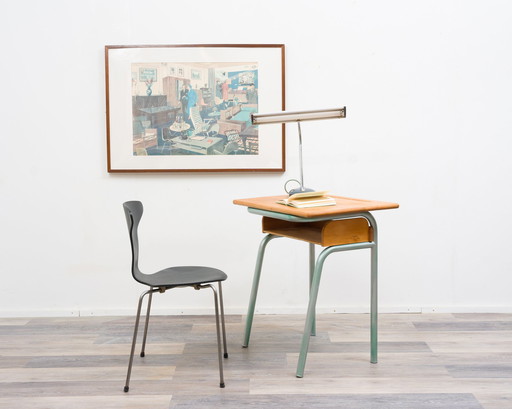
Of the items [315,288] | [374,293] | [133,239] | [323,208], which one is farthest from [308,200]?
[133,239]

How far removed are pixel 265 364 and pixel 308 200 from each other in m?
0.78

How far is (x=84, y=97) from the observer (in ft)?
11.9

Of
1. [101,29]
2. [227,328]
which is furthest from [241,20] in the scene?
[227,328]

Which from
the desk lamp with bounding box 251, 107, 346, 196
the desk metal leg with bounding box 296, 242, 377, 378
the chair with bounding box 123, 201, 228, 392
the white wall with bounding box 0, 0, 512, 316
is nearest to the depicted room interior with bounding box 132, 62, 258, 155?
the white wall with bounding box 0, 0, 512, 316

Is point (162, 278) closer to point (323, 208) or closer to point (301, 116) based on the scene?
point (323, 208)

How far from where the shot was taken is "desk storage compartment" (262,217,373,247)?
107 inches

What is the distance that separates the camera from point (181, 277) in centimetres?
270

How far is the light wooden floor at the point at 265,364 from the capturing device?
2.51m

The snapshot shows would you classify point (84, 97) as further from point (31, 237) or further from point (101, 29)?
point (31, 237)

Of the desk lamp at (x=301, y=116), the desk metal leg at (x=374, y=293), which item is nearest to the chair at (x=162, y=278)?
the desk lamp at (x=301, y=116)

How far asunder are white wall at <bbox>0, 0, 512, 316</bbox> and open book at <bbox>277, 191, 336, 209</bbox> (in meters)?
0.89

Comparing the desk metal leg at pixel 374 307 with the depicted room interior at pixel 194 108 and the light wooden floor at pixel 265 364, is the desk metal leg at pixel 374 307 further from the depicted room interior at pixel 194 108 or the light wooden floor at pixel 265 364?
the depicted room interior at pixel 194 108

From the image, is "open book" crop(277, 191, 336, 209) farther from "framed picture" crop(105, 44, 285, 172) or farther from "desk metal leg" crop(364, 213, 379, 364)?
"framed picture" crop(105, 44, 285, 172)

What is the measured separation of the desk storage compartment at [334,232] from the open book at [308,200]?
0.09 metres
